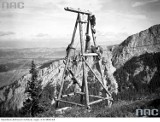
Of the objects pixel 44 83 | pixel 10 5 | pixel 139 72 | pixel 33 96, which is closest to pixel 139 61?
pixel 139 72

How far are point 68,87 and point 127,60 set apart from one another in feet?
178

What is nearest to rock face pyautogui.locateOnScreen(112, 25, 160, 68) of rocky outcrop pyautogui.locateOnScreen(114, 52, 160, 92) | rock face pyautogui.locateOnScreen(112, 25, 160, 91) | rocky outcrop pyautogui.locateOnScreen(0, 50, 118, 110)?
rock face pyautogui.locateOnScreen(112, 25, 160, 91)

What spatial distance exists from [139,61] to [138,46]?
632 inches

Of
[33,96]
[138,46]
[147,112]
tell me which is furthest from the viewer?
[138,46]

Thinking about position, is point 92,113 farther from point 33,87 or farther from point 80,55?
point 33,87

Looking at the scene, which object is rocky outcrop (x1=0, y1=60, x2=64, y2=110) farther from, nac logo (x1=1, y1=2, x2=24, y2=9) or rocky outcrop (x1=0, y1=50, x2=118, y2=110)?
nac logo (x1=1, y1=2, x2=24, y2=9)

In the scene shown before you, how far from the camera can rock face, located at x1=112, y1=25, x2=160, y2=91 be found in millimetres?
117188

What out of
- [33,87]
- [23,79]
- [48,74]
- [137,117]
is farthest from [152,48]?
[137,117]

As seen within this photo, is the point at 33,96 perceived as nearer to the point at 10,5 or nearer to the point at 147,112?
the point at 10,5

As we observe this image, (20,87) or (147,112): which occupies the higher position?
(147,112)

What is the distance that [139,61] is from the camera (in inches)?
5177

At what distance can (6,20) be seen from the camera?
36.2 ft

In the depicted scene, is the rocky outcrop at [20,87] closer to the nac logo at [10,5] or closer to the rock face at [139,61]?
the rock face at [139,61]

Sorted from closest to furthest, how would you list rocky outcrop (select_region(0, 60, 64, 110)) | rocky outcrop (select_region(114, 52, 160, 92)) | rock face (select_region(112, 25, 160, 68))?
rocky outcrop (select_region(114, 52, 160, 92)), rocky outcrop (select_region(0, 60, 64, 110)), rock face (select_region(112, 25, 160, 68))
